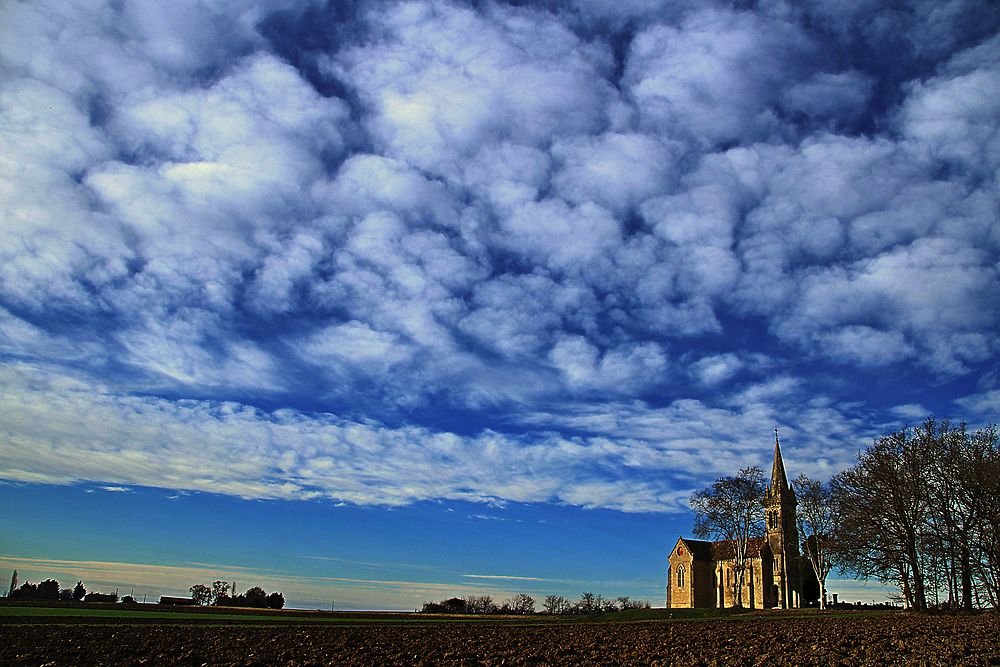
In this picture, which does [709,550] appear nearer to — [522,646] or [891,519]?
[891,519]

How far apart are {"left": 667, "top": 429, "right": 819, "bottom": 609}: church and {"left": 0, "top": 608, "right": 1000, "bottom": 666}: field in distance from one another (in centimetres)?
5052

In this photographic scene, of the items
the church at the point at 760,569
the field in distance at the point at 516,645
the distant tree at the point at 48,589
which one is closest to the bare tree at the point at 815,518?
the church at the point at 760,569

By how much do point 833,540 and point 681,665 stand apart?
32.8m

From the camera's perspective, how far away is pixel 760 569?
9088 cm

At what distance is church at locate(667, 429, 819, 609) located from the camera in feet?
282

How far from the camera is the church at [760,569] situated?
8581cm

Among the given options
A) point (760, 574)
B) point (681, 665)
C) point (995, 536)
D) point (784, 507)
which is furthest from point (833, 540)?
point (760, 574)

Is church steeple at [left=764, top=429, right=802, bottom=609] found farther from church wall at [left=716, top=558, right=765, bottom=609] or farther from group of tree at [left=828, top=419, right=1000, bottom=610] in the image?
group of tree at [left=828, top=419, right=1000, bottom=610]

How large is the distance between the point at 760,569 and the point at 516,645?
242 ft

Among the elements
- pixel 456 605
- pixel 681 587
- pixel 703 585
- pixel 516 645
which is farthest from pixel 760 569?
pixel 516 645

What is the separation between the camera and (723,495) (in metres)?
68.5

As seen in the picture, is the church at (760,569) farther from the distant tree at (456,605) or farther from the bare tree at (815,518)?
the distant tree at (456,605)

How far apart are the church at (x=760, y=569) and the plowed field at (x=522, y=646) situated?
166ft

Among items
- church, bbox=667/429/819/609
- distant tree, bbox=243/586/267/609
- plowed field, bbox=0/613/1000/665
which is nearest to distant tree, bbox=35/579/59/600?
distant tree, bbox=243/586/267/609
